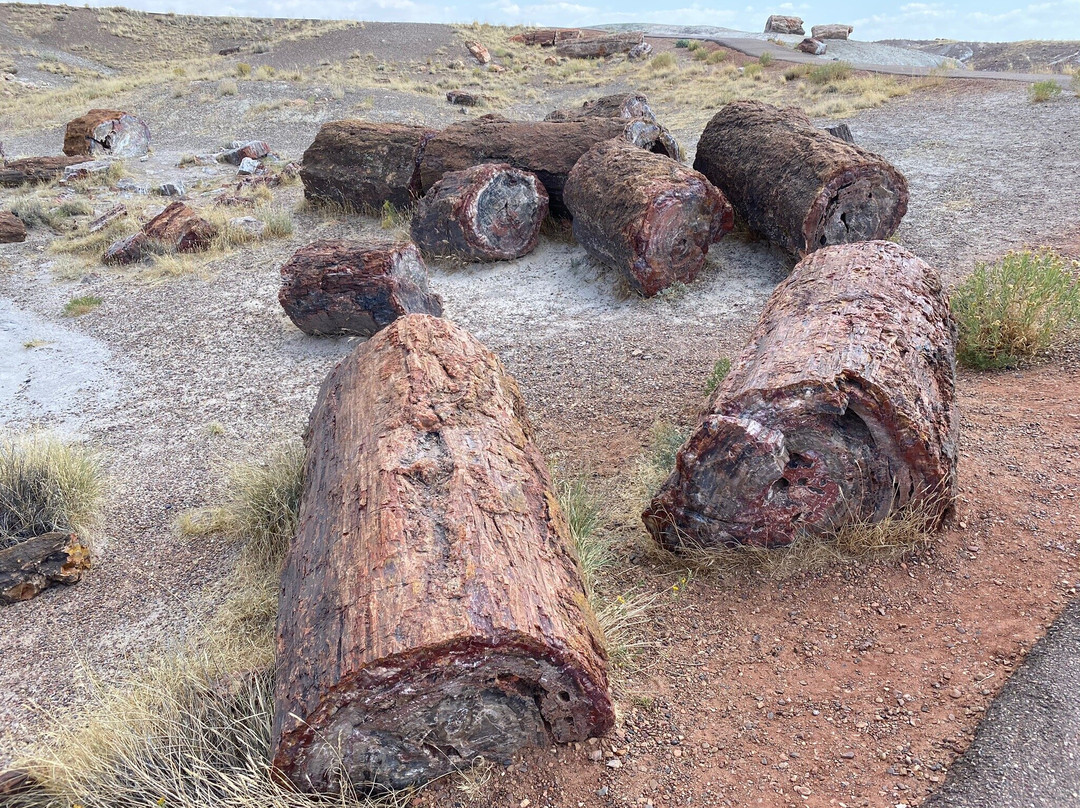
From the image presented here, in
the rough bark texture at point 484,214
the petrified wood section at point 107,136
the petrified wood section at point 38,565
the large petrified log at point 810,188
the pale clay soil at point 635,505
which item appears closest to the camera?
the pale clay soil at point 635,505

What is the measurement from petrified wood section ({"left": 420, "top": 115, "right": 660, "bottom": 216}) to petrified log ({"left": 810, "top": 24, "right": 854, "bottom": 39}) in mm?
30991

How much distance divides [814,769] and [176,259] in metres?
9.40

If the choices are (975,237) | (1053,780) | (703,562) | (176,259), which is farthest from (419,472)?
(176,259)

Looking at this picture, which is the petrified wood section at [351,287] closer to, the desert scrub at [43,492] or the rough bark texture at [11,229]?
the desert scrub at [43,492]

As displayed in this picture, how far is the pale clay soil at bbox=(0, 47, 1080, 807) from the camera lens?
2.47 metres

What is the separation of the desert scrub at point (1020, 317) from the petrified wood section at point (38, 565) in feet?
19.4

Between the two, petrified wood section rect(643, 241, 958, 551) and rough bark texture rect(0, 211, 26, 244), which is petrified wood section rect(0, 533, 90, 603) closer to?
petrified wood section rect(643, 241, 958, 551)

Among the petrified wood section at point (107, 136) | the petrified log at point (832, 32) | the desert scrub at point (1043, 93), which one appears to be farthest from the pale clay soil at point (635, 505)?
the petrified log at point (832, 32)

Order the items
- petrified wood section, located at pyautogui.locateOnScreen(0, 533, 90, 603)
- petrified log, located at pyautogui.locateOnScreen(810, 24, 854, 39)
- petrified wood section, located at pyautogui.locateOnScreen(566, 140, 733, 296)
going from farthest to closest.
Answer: petrified log, located at pyautogui.locateOnScreen(810, 24, 854, 39) < petrified wood section, located at pyautogui.locateOnScreen(566, 140, 733, 296) < petrified wood section, located at pyautogui.locateOnScreen(0, 533, 90, 603)

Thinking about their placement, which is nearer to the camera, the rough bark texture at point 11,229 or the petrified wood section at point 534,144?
the petrified wood section at point 534,144

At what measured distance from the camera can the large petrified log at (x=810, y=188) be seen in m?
6.56

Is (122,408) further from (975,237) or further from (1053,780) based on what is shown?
(975,237)

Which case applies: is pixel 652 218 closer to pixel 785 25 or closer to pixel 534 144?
pixel 534 144

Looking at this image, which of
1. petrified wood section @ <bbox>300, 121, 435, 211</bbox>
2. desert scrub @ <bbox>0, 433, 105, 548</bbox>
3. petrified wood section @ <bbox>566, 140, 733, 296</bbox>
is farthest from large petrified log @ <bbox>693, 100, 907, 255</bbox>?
desert scrub @ <bbox>0, 433, 105, 548</bbox>
